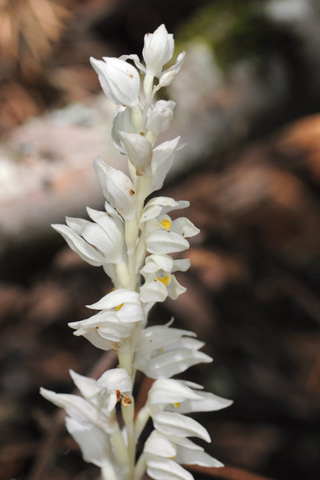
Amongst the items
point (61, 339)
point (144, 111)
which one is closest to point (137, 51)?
point (61, 339)

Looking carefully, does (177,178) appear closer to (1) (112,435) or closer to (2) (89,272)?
(2) (89,272)

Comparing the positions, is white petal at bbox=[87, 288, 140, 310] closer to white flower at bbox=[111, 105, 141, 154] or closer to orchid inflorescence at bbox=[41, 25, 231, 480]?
orchid inflorescence at bbox=[41, 25, 231, 480]

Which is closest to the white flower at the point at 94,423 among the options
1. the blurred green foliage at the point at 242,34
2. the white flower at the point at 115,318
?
the white flower at the point at 115,318

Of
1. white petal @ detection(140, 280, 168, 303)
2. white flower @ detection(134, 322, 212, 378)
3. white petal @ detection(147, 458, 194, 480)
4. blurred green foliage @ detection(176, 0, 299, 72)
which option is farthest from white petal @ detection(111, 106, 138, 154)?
blurred green foliage @ detection(176, 0, 299, 72)

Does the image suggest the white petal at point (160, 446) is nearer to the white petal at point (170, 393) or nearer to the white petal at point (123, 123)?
the white petal at point (170, 393)

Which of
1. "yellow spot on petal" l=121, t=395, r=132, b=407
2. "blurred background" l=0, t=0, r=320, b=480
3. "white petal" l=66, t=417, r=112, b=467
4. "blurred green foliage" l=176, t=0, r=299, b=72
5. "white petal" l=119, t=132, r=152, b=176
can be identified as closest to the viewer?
"white petal" l=119, t=132, r=152, b=176

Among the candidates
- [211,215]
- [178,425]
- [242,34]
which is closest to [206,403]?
[178,425]

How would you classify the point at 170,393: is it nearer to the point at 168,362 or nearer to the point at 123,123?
the point at 168,362
